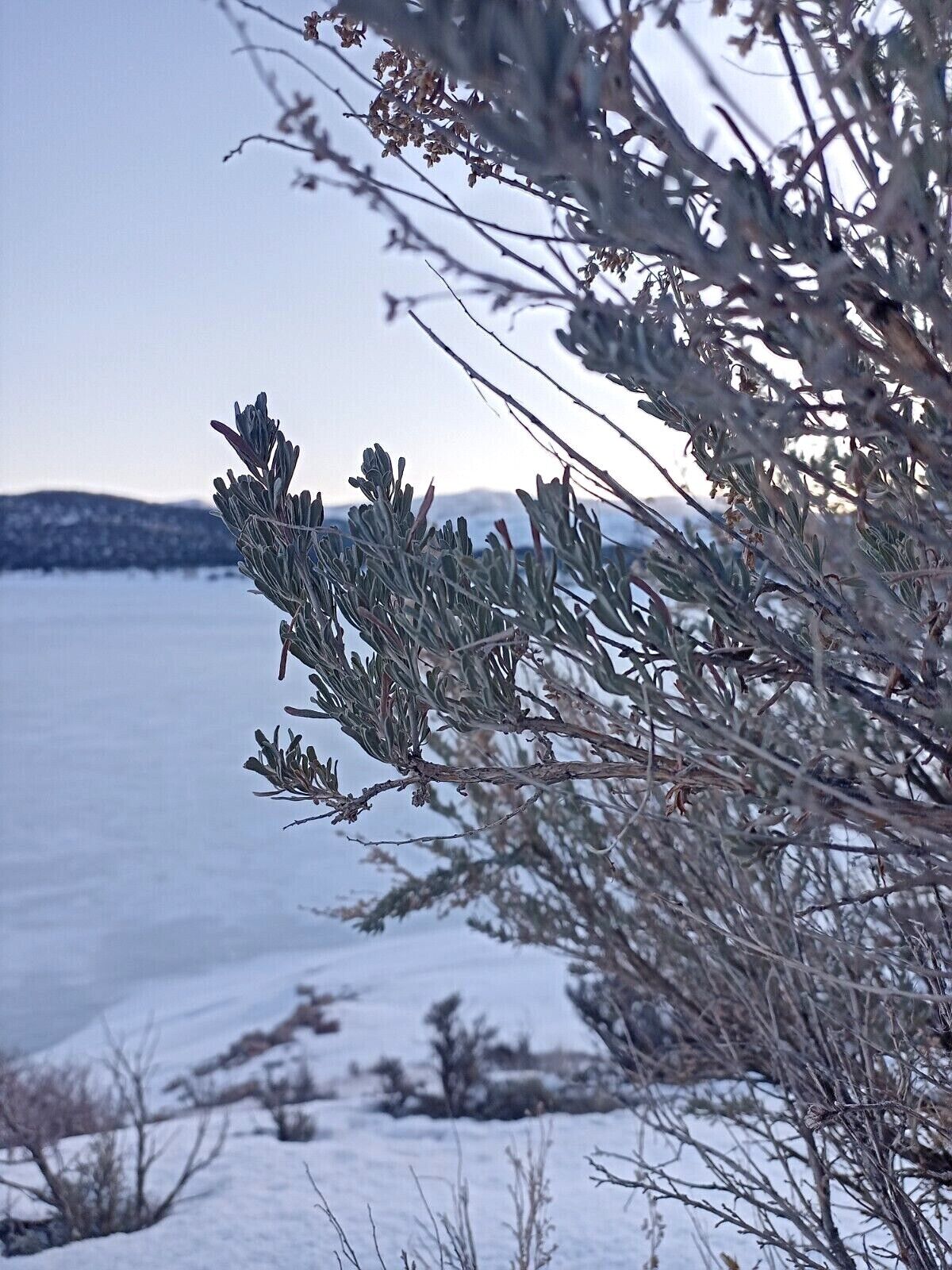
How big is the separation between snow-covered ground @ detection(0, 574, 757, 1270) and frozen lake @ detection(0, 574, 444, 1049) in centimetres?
7

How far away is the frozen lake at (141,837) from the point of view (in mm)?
17391

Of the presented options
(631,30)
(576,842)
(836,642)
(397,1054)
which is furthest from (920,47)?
(397,1054)

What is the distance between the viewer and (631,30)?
0.88 metres

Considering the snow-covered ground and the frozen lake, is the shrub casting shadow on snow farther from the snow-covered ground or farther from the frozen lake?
the frozen lake

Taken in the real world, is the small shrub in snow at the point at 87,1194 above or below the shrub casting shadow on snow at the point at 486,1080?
above

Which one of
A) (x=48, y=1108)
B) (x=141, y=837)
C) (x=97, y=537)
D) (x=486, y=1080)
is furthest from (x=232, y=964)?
(x=97, y=537)

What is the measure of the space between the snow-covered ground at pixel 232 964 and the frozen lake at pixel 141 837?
7cm

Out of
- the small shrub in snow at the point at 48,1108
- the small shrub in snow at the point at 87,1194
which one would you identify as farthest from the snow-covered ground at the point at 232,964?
the small shrub in snow at the point at 48,1108

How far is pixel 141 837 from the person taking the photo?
2344cm

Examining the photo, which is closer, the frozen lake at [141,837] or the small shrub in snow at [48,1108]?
the small shrub in snow at [48,1108]

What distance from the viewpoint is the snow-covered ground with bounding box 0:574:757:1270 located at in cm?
591

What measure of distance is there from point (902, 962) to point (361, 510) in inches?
38.5

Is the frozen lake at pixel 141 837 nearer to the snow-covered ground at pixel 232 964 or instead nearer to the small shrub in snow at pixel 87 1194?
the snow-covered ground at pixel 232 964

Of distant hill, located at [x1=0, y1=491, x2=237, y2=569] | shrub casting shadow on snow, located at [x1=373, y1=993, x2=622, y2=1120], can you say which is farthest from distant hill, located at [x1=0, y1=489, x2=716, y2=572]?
shrub casting shadow on snow, located at [x1=373, y1=993, x2=622, y2=1120]
